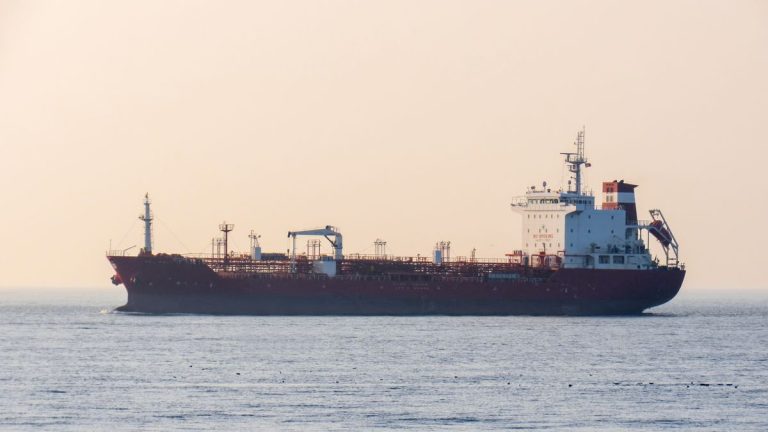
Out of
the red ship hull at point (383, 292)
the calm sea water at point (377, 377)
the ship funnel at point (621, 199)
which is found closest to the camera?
the calm sea water at point (377, 377)

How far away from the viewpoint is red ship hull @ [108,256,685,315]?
91.3m

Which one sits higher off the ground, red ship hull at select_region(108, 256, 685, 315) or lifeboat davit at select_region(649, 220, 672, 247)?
lifeboat davit at select_region(649, 220, 672, 247)

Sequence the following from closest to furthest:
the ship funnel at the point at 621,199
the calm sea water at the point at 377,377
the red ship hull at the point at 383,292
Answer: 1. the calm sea water at the point at 377,377
2. the red ship hull at the point at 383,292
3. the ship funnel at the point at 621,199

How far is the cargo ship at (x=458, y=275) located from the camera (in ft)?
302

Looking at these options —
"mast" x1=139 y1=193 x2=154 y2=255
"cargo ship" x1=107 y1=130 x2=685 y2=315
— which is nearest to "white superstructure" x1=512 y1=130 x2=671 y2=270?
"cargo ship" x1=107 y1=130 x2=685 y2=315

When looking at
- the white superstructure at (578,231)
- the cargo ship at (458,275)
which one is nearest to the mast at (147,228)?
the cargo ship at (458,275)

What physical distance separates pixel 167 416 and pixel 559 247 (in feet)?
185

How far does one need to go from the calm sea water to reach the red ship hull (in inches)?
173

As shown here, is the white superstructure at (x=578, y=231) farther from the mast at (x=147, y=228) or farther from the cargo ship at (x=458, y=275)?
the mast at (x=147, y=228)

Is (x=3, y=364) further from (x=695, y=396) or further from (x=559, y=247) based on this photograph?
(x=559, y=247)

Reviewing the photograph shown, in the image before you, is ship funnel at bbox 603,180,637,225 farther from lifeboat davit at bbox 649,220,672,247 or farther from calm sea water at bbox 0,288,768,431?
calm sea water at bbox 0,288,768,431

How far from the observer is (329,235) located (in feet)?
320

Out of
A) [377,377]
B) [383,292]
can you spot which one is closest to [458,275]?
[383,292]

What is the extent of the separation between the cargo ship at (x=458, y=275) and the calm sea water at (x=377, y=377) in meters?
5.06
